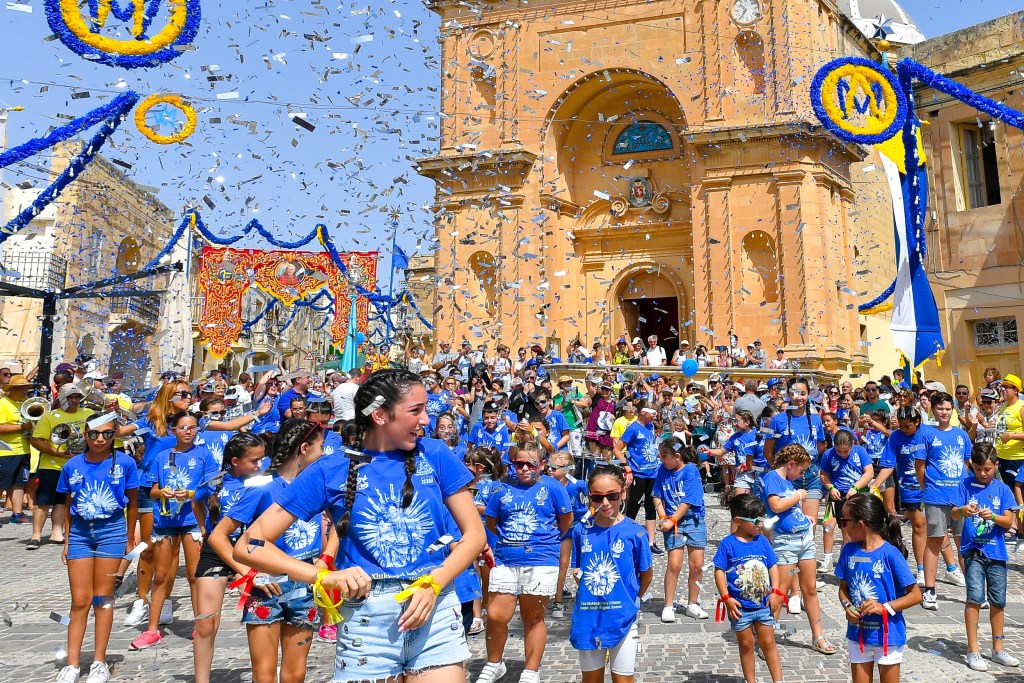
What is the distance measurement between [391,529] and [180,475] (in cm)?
420

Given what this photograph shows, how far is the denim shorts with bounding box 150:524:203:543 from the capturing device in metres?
6.98

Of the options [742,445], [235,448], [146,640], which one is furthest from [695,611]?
[146,640]

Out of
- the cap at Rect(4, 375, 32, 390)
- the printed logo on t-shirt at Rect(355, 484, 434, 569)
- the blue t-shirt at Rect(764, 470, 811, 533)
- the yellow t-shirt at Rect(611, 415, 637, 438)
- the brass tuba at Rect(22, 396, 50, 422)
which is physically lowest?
the blue t-shirt at Rect(764, 470, 811, 533)

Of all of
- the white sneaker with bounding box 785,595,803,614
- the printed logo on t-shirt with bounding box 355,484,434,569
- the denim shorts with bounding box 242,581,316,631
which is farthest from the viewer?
the white sneaker with bounding box 785,595,803,614

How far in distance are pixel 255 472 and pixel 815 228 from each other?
2051 cm

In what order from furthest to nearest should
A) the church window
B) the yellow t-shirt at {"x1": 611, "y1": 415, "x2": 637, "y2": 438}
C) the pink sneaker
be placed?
the church window → the yellow t-shirt at {"x1": 611, "y1": 415, "x2": 637, "y2": 438} → the pink sneaker

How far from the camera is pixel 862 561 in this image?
5070mm

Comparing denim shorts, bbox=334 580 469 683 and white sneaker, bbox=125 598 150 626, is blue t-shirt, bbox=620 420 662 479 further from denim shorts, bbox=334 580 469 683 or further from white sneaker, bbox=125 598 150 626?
denim shorts, bbox=334 580 469 683

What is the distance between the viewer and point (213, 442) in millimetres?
7297

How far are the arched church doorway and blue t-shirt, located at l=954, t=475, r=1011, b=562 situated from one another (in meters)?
19.9

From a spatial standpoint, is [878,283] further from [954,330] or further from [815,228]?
[815,228]

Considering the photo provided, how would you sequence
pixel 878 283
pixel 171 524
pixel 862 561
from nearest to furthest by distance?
pixel 862 561 < pixel 171 524 < pixel 878 283

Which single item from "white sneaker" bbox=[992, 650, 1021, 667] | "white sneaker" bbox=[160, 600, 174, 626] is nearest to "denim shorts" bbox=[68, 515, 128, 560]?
"white sneaker" bbox=[160, 600, 174, 626]

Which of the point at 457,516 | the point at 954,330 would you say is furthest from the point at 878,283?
the point at 457,516
